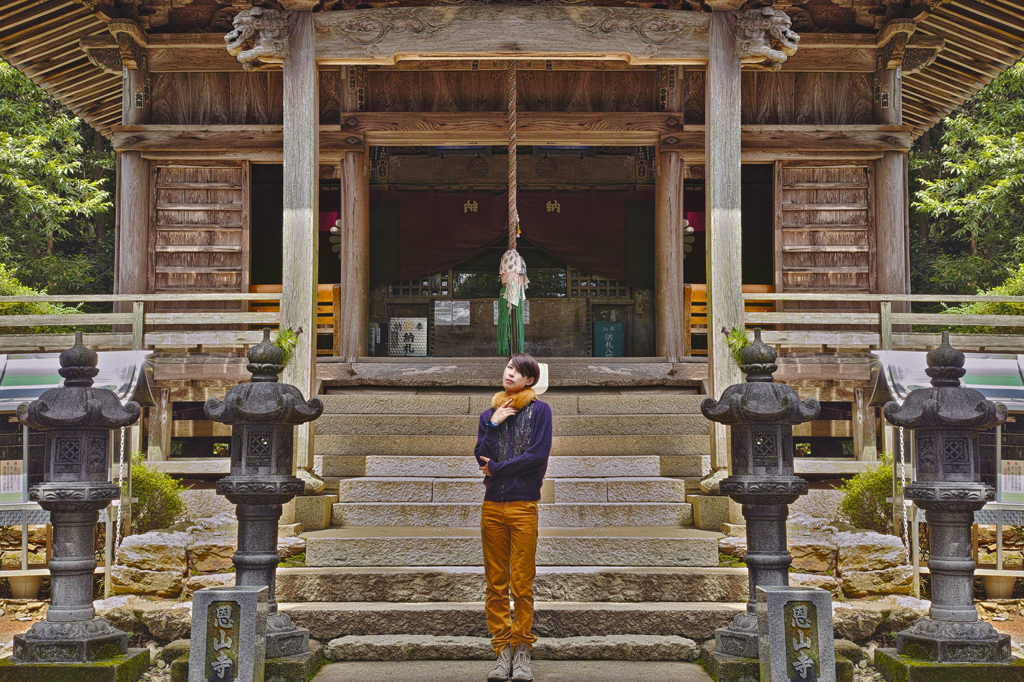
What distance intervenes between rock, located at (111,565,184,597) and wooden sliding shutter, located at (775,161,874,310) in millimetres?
7619

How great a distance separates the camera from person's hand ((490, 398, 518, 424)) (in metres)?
5.24

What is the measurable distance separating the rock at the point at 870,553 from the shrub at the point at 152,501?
5.28 m

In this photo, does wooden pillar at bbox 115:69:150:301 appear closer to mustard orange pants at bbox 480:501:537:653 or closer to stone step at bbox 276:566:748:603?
stone step at bbox 276:566:748:603

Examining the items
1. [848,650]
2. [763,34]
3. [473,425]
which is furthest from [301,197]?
[848,650]

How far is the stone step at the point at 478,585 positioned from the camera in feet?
19.9

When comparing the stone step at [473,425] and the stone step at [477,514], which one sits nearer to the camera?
the stone step at [477,514]

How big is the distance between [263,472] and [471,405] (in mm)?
3584

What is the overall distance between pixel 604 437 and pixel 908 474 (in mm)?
2819

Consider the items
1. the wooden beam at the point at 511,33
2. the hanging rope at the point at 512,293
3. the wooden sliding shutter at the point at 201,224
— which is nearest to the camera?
the wooden beam at the point at 511,33

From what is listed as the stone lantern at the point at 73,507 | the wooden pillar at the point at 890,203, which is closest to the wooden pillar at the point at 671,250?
the wooden pillar at the point at 890,203

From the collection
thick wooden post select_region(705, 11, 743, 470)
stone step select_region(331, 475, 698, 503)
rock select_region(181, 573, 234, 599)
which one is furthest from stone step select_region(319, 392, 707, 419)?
rock select_region(181, 573, 234, 599)

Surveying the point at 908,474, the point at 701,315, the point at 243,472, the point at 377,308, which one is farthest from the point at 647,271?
the point at 243,472

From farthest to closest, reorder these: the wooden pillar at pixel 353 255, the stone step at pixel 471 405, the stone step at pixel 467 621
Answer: the wooden pillar at pixel 353 255 < the stone step at pixel 471 405 < the stone step at pixel 467 621

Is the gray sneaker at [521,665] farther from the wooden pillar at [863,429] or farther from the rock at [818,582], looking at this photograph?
the wooden pillar at [863,429]
